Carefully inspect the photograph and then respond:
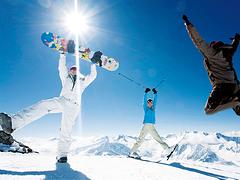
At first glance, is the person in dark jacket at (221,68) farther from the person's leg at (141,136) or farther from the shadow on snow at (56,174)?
the person's leg at (141,136)

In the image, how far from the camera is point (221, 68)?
8258 mm

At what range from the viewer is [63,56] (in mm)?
9719

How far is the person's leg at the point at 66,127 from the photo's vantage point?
9.23 m

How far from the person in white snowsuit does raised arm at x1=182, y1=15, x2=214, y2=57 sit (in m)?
3.88

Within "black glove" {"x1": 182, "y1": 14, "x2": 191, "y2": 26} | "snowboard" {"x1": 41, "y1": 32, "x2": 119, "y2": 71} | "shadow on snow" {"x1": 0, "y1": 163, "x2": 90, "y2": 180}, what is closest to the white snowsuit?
"snowboard" {"x1": 41, "y1": 32, "x2": 119, "y2": 71}

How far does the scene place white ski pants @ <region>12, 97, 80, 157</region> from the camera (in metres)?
8.47

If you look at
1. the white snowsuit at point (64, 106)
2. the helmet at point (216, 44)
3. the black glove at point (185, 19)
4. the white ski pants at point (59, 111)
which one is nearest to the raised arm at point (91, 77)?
the white snowsuit at point (64, 106)

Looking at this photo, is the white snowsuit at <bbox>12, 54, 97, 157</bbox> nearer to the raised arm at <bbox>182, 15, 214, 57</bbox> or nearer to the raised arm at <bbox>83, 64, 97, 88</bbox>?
the raised arm at <bbox>83, 64, 97, 88</bbox>

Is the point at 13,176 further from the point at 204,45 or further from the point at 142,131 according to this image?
the point at 142,131

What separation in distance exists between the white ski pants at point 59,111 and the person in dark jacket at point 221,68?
430cm

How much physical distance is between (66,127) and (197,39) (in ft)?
16.1

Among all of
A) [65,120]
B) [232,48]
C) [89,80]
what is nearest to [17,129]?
[65,120]

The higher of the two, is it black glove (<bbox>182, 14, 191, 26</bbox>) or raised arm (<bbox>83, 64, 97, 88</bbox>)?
black glove (<bbox>182, 14, 191, 26</bbox>)

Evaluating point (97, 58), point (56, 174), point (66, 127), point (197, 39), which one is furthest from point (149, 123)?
point (56, 174)
